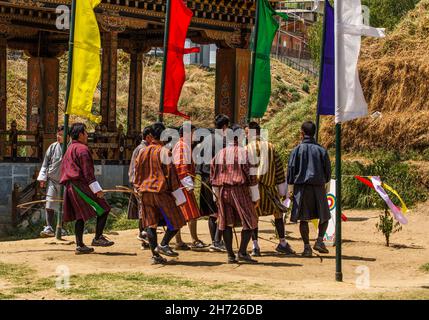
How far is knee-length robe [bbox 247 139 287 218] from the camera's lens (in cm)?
1324

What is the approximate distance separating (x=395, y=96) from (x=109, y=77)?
6.66 metres

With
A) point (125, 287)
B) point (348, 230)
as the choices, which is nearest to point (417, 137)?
point (348, 230)

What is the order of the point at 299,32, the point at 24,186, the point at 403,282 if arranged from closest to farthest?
the point at 403,282
the point at 24,186
the point at 299,32

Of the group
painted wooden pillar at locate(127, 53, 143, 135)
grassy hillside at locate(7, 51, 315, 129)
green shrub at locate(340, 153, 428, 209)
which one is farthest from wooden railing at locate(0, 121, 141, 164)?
grassy hillside at locate(7, 51, 315, 129)

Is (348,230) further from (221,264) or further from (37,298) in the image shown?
(37,298)

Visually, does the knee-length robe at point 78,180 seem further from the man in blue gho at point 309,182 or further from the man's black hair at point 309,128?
the man's black hair at point 309,128

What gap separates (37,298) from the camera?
954cm

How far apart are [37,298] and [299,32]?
50.7m

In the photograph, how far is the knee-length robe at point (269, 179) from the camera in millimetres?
13242

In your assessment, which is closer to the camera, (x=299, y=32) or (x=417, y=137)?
(x=417, y=137)

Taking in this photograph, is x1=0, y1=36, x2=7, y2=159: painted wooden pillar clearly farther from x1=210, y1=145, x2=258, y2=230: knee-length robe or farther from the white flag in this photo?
the white flag

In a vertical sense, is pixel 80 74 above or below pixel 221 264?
above

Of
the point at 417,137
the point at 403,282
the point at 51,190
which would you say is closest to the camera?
the point at 403,282

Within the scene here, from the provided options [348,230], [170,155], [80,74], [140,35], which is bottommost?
[348,230]
